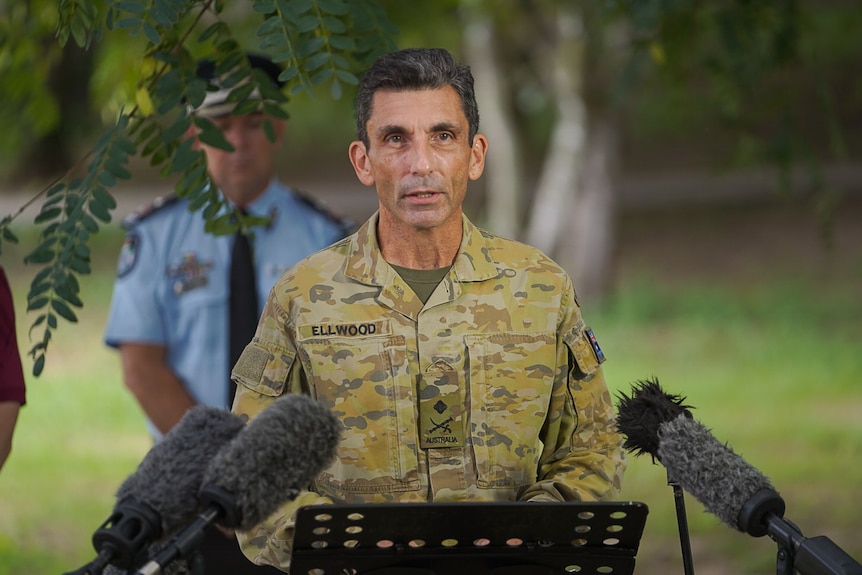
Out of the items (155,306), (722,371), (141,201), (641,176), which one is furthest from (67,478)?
(641,176)

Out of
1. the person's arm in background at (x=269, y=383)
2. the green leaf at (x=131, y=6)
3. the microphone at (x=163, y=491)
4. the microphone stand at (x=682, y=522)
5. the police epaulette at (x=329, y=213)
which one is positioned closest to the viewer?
the microphone at (x=163, y=491)

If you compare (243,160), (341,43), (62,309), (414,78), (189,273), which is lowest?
(62,309)

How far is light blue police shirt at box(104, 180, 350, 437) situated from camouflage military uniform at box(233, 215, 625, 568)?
6.34ft

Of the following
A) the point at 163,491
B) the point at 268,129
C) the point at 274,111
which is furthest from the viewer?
the point at 268,129

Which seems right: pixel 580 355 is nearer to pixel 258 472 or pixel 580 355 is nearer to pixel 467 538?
pixel 467 538

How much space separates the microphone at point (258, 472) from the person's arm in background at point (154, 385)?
2.59 meters

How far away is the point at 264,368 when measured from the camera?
3.13 meters

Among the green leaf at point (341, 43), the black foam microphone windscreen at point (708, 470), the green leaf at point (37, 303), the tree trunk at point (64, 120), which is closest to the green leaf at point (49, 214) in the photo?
the green leaf at point (37, 303)

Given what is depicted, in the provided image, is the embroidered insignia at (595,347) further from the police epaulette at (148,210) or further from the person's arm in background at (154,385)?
the police epaulette at (148,210)

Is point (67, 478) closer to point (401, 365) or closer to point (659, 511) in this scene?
point (659, 511)

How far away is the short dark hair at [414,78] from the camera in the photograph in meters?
3.05

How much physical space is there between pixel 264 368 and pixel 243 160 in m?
2.16

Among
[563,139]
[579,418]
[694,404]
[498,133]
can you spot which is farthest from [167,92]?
[563,139]

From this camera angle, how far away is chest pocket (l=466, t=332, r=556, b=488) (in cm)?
316
